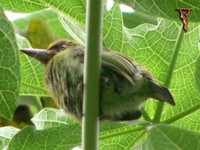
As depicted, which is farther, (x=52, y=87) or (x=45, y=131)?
(x=45, y=131)

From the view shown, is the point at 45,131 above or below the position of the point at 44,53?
below

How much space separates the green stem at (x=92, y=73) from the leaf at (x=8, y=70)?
0.21 meters

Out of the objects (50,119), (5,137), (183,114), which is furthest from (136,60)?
(5,137)

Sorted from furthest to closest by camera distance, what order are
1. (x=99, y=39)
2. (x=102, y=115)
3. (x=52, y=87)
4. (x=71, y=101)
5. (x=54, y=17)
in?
(x=54, y=17) → (x=52, y=87) → (x=71, y=101) → (x=102, y=115) → (x=99, y=39)

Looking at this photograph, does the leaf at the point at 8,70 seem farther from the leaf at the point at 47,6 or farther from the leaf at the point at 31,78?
the leaf at the point at 31,78

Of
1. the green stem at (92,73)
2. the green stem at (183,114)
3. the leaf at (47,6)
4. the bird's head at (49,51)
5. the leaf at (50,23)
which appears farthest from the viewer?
the leaf at (50,23)

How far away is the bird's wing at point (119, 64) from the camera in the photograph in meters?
1.47

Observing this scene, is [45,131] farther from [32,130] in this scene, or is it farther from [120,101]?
[120,101]

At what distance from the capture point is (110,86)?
141 cm

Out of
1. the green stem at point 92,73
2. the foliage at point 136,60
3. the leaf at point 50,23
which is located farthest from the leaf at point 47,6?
the leaf at point 50,23

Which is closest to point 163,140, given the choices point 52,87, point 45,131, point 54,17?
point 52,87

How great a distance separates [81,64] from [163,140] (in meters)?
0.31

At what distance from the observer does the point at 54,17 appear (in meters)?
3.17

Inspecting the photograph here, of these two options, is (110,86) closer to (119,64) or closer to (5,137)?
(119,64)
